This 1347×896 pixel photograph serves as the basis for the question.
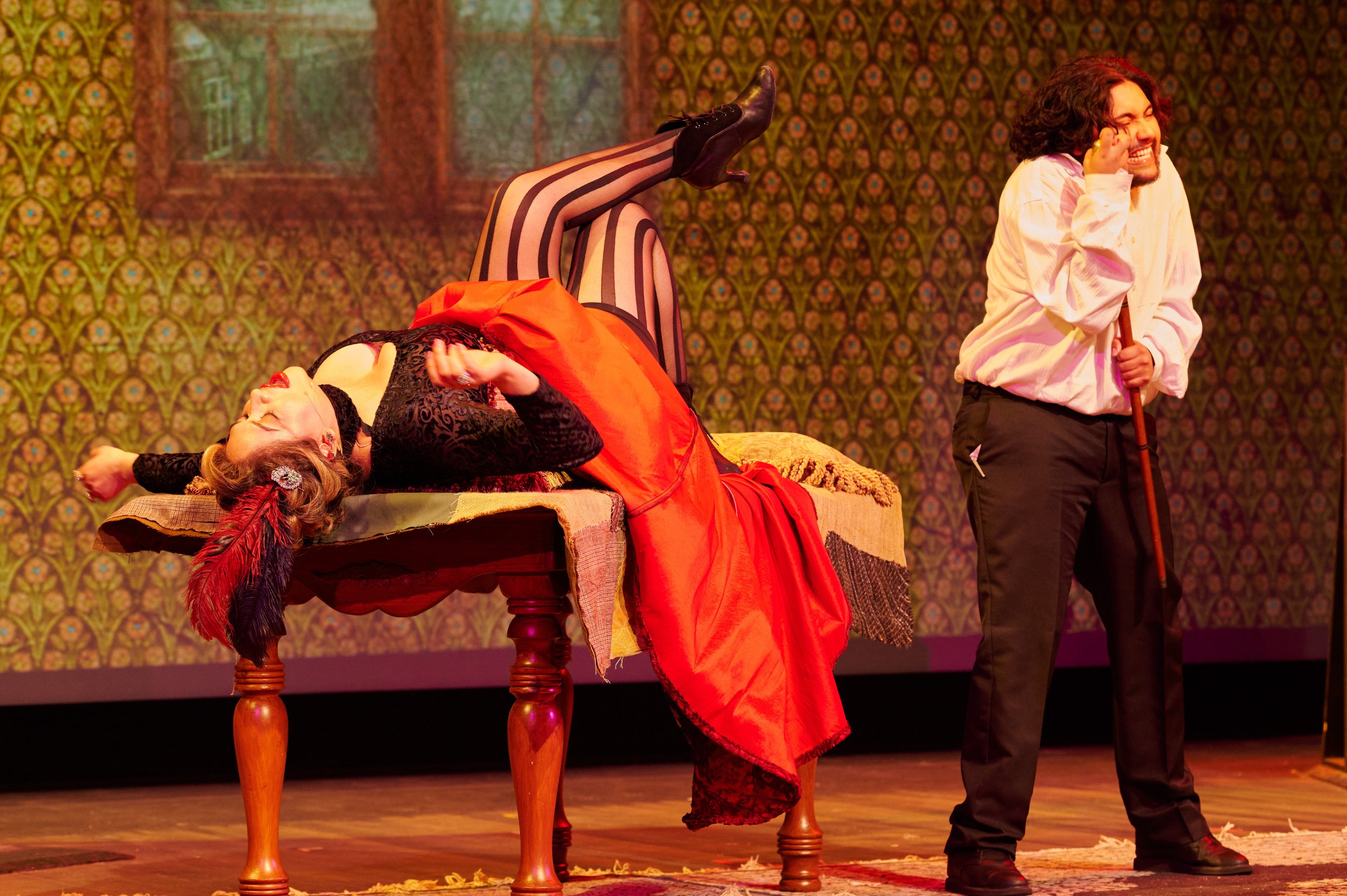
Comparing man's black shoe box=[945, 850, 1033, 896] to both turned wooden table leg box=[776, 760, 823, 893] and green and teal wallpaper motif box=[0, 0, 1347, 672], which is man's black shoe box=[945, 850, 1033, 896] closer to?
turned wooden table leg box=[776, 760, 823, 893]

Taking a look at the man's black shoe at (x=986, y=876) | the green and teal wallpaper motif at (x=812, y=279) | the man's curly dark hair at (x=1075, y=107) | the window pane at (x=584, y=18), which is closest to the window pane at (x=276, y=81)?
the green and teal wallpaper motif at (x=812, y=279)

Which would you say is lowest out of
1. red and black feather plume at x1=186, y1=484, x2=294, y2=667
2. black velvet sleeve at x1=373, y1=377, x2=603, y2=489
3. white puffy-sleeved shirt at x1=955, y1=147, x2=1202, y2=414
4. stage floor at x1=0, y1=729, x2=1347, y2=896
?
stage floor at x1=0, y1=729, x2=1347, y2=896

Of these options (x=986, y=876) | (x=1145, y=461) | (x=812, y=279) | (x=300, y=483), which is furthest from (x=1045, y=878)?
(x=812, y=279)

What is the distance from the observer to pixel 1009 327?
9.06 ft

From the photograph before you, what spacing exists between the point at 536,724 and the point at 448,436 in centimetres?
49

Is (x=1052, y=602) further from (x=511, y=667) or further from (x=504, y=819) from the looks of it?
(x=504, y=819)

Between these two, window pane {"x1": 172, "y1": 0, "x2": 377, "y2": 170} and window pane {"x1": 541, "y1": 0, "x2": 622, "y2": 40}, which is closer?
window pane {"x1": 172, "y1": 0, "x2": 377, "y2": 170}

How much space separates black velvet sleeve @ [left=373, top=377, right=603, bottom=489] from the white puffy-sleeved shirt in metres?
0.79

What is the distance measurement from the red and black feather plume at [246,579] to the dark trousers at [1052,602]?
3.78ft

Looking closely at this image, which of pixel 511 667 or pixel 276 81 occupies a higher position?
pixel 276 81

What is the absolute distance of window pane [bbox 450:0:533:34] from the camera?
16.7ft

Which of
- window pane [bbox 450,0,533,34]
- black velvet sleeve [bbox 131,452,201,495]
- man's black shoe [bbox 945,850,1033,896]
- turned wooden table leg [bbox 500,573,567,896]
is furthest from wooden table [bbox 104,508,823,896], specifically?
window pane [bbox 450,0,533,34]

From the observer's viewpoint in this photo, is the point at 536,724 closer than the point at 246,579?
No

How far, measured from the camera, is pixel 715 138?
3.35 m
